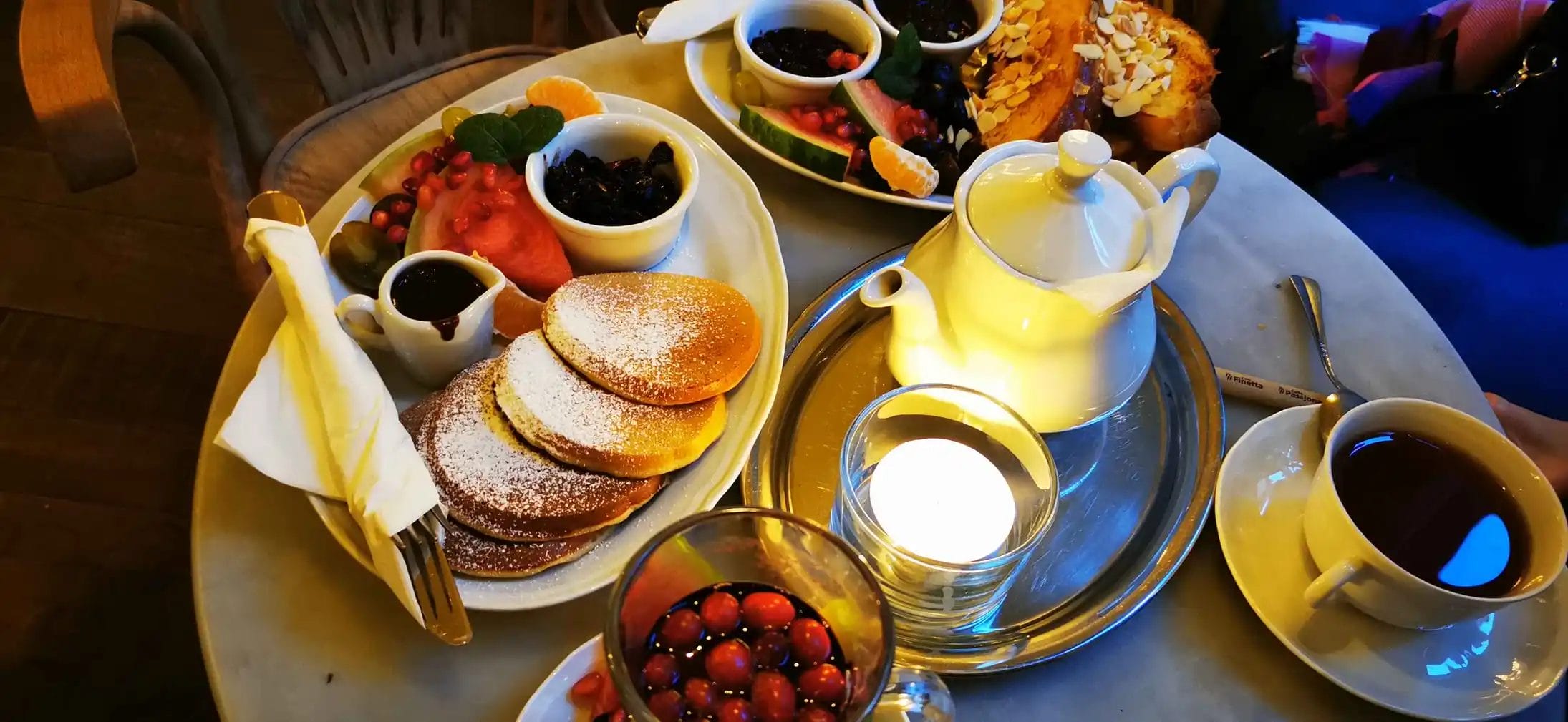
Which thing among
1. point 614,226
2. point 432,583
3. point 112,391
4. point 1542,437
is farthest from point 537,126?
point 1542,437

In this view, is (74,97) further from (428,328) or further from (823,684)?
(823,684)

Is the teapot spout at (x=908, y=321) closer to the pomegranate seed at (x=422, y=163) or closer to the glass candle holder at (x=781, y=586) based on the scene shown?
the glass candle holder at (x=781, y=586)

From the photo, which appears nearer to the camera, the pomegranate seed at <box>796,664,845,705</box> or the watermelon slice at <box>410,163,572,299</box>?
the pomegranate seed at <box>796,664,845,705</box>

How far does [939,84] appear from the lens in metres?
1.33

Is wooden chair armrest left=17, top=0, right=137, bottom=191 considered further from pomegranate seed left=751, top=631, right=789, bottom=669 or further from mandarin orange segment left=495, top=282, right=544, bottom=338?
pomegranate seed left=751, top=631, right=789, bottom=669

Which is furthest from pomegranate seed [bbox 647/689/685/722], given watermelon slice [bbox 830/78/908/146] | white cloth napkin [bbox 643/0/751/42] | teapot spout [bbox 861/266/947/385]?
white cloth napkin [bbox 643/0/751/42]

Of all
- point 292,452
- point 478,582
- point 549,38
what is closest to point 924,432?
point 478,582

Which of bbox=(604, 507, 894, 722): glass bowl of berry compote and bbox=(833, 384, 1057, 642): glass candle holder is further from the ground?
bbox=(604, 507, 894, 722): glass bowl of berry compote

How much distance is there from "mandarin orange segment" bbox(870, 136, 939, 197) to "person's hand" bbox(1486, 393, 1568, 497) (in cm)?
92

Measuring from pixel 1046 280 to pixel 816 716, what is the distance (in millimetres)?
410

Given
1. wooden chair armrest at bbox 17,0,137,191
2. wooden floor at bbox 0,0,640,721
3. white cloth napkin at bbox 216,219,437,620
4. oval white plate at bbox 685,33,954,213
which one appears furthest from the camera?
wooden floor at bbox 0,0,640,721

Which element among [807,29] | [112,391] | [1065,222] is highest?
[1065,222]

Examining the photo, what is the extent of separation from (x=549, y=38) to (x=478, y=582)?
130cm

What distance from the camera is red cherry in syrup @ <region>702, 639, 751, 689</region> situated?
2.25 ft
